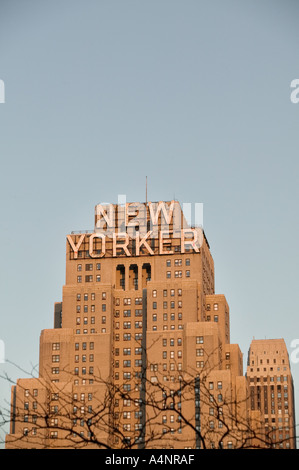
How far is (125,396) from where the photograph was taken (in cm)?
1822
